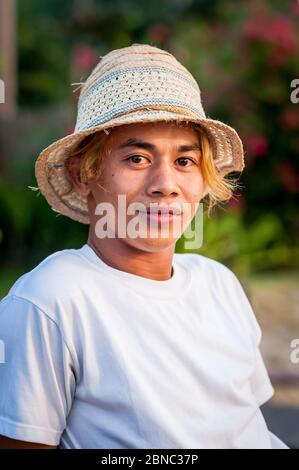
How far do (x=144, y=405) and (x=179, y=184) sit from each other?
46 centimetres

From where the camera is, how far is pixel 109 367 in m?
1.64

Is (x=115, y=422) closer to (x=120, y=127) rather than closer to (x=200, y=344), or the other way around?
(x=200, y=344)

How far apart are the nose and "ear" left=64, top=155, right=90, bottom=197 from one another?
20 cm

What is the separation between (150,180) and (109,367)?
1.28ft

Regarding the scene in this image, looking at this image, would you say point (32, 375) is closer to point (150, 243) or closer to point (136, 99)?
point (150, 243)

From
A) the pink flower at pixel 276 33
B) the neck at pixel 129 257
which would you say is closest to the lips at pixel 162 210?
the neck at pixel 129 257

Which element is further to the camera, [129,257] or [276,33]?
[276,33]

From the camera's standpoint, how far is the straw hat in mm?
1755

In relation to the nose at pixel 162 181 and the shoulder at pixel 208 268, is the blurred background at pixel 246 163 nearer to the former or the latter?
the shoulder at pixel 208 268

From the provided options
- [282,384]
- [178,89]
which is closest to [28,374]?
[178,89]

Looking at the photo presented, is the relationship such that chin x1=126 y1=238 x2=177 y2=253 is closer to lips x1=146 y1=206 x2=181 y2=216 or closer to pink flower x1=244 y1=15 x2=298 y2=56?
lips x1=146 y1=206 x2=181 y2=216

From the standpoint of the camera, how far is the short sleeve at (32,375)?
1628 mm

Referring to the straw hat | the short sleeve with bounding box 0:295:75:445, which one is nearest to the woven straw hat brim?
the straw hat

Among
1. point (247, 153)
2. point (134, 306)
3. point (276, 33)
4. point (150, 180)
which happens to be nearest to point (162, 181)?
point (150, 180)
